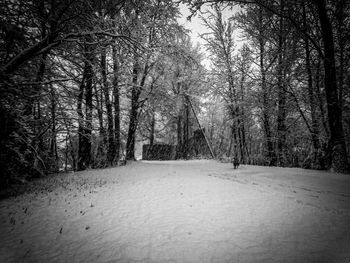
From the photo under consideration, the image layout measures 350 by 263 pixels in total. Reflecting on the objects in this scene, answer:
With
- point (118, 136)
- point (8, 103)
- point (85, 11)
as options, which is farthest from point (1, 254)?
point (118, 136)

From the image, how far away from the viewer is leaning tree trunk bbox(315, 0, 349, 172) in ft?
16.0

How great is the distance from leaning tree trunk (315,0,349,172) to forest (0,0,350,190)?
0.03m

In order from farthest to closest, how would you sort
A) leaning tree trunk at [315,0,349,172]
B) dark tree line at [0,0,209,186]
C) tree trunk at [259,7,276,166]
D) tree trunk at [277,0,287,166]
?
tree trunk at [259,7,276,166]
tree trunk at [277,0,287,166]
leaning tree trunk at [315,0,349,172]
dark tree line at [0,0,209,186]

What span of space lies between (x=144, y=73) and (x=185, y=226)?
1088 centimetres

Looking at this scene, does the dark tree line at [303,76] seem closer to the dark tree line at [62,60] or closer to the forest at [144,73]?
the forest at [144,73]

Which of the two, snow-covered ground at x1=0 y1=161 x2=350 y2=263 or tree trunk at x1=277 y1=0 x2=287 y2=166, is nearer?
snow-covered ground at x1=0 y1=161 x2=350 y2=263

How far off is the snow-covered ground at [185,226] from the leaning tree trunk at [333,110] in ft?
6.37

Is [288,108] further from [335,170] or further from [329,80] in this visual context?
[335,170]

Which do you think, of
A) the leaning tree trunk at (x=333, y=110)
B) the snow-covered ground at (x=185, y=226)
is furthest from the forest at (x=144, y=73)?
the snow-covered ground at (x=185, y=226)

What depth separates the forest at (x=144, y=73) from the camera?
3.70 meters

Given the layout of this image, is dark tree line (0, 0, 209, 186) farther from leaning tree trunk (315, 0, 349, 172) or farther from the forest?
leaning tree trunk (315, 0, 349, 172)

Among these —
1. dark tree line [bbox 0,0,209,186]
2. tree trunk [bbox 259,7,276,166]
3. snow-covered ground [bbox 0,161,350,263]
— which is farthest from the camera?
tree trunk [bbox 259,7,276,166]

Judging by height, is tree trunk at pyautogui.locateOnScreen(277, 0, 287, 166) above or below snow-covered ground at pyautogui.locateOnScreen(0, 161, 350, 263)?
above

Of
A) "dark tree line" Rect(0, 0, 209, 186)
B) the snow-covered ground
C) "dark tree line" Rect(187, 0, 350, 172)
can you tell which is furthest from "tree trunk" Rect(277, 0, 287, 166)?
the snow-covered ground
